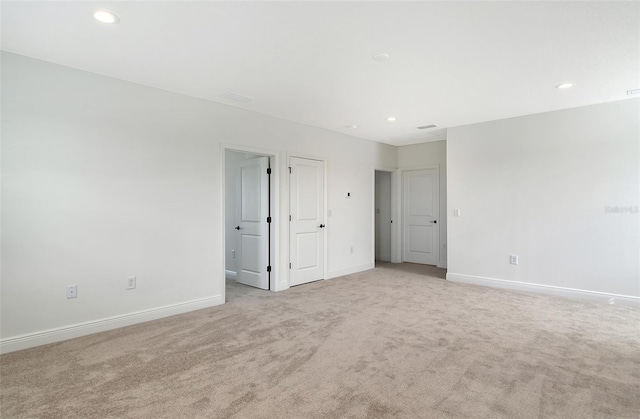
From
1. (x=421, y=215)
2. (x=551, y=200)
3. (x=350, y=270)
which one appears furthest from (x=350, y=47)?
(x=421, y=215)

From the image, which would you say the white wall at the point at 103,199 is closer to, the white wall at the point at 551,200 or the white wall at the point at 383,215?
the white wall at the point at 551,200

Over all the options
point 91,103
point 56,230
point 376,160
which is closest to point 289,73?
point 91,103

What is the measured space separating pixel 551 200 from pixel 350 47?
384 centimetres

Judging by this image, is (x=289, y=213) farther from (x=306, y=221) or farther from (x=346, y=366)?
(x=346, y=366)

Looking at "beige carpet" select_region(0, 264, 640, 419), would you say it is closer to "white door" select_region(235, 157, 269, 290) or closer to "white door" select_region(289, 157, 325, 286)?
"white door" select_region(235, 157, 269, 290)

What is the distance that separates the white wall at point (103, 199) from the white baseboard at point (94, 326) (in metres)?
0.01

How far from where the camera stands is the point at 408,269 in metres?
6.71

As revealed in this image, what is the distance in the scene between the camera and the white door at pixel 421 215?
7.09 metres

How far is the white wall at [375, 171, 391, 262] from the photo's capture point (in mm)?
7777

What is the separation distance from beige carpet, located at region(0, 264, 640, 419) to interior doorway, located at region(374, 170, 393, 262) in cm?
364

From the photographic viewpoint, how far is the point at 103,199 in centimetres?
339

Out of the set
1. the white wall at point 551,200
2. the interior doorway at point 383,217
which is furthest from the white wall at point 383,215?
the white wall at point 551,200

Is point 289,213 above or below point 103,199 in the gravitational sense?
below

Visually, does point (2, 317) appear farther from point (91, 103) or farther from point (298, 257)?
point (298, 257)
